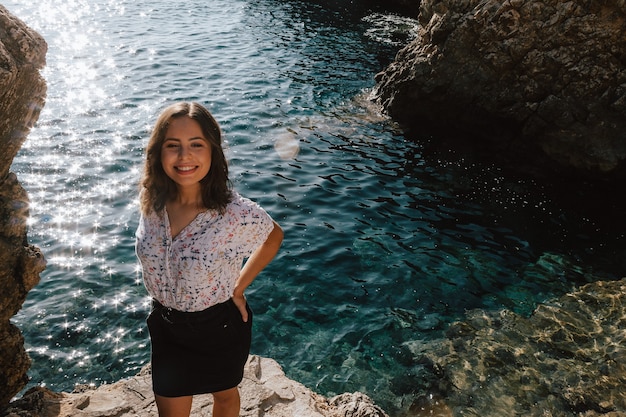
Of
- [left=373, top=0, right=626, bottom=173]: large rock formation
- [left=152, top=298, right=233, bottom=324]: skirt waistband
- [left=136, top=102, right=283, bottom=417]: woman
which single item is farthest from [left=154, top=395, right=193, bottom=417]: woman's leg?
[left=373, top=0, right=626, bottom=173]: large rock formation

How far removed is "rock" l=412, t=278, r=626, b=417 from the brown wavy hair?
16.3ft

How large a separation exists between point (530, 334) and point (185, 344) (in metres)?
6.36

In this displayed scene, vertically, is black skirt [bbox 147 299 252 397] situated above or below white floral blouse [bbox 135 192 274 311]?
below

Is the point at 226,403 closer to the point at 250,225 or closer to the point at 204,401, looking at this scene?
the point at 204,401

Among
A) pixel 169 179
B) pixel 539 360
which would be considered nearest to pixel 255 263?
Answer: pixel 169 179

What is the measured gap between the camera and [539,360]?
751 centimetres

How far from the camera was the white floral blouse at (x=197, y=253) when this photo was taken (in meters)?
3.65

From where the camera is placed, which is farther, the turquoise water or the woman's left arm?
the turquoise water

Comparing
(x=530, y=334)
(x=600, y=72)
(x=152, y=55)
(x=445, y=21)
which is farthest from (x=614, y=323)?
(x=152, y=55)

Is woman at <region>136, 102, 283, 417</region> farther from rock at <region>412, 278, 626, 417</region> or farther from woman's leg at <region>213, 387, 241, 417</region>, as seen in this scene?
rock at <region>412, 278, 626, 417</region>

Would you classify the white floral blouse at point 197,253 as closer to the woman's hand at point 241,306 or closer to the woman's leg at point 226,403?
the woman's hand at point 241,306

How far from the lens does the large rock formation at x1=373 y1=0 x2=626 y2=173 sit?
492 inches

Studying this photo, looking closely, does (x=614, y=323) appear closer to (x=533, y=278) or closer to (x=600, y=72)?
(x=533, y=278)

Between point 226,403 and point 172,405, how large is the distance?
0.53 meters
